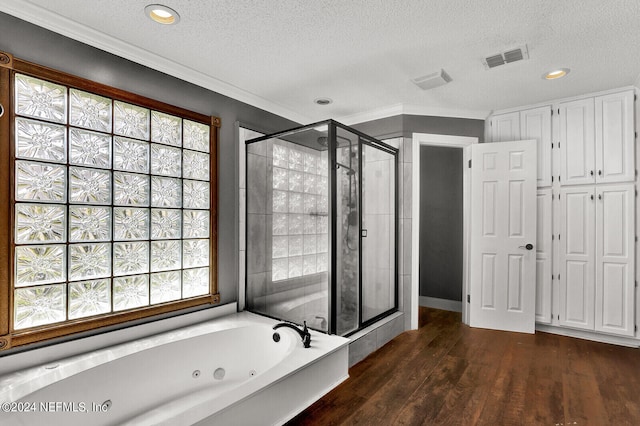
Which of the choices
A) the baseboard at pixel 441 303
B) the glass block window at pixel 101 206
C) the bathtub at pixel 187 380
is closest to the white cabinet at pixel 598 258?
the baseboard at pixel 441 303

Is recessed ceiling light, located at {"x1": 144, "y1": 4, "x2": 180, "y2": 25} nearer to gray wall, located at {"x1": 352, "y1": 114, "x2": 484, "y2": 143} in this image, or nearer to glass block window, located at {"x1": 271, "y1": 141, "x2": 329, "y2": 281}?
glass block window, located at {"x1": 271, "y1": 141, "x2": 329, "y2": 281}

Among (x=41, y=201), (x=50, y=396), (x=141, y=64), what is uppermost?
(x=141, y=64)

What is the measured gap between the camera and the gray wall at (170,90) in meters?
1.91

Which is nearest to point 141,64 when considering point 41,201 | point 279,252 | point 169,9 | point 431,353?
point 169,9

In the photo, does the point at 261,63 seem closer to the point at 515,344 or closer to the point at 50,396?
the point at 50,396

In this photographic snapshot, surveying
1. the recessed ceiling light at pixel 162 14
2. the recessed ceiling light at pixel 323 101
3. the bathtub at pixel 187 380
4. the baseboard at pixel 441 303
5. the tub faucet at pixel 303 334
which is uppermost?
the recessed ceiling light at pixel 162 14

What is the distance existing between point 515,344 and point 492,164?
1.78 metres

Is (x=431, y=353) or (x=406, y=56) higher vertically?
(x=406, y=56)

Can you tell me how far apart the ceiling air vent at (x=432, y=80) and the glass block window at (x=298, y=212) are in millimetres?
1101

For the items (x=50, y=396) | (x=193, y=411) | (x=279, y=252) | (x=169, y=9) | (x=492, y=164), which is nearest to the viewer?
(x=193, y=411)

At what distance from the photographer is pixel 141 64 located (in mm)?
2387

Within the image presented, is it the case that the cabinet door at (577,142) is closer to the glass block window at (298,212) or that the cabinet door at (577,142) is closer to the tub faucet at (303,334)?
the glass block window at (298,212)

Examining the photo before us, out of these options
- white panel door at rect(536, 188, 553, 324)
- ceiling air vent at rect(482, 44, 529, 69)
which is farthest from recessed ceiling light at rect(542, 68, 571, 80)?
white panel door at rect(536, 188, 553, 324)

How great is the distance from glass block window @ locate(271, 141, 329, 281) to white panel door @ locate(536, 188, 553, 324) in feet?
7.64
